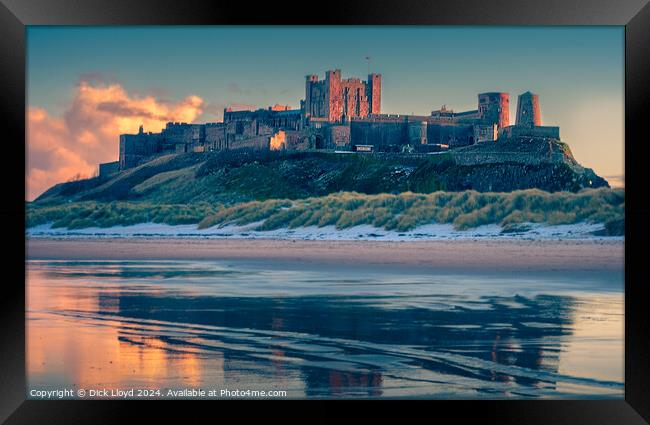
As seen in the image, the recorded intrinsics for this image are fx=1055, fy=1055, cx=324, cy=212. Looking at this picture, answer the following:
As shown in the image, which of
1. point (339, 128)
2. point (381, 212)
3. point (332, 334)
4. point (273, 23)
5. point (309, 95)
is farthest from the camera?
point (309, 95)

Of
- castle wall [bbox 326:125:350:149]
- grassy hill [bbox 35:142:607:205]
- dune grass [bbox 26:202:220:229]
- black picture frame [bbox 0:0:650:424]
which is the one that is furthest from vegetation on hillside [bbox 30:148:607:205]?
black picture frame [bbox 0:0:650:424]

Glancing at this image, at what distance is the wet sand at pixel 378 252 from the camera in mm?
11469

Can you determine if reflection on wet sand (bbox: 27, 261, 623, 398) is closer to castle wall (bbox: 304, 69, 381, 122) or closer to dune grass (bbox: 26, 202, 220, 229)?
dune grass (bbox: 26, 202, 220, 229)

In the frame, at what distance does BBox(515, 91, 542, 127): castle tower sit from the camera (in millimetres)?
31781

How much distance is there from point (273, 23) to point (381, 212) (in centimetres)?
1523

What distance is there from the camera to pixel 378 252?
13469 mm

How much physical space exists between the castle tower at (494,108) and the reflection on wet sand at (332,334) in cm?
2554

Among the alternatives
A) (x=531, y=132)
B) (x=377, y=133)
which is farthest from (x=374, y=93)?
(x=531, y=132)

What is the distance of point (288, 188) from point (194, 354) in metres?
23.1

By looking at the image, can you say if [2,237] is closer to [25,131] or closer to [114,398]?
[25,131]

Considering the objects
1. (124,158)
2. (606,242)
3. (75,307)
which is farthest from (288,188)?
(75,307)

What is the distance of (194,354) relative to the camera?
5.60m

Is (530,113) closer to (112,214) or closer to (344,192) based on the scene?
(344,192)

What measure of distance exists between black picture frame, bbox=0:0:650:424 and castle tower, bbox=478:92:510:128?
30.4 meters
